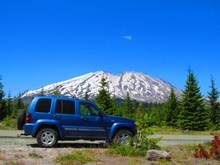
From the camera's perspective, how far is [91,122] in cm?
1792

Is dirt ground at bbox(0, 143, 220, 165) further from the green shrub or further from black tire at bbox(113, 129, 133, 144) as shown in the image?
black tire at bbox(113, 129, 133, 144)

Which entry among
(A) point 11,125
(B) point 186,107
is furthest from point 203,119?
(A) point 11,125

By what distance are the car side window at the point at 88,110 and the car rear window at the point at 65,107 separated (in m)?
0.38

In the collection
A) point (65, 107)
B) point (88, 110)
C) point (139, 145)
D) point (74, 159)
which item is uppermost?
point (65, 107)

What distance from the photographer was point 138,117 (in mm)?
16312

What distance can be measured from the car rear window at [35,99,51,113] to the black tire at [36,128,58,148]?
2.41 feet

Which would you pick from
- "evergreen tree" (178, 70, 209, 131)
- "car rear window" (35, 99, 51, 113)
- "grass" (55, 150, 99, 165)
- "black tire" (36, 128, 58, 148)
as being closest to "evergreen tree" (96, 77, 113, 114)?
"evergreen tree" (178, 70, 209, 131)

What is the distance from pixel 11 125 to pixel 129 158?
67.7 ft

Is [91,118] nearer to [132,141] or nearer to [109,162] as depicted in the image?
[132,141]

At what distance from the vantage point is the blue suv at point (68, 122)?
17.3 meters

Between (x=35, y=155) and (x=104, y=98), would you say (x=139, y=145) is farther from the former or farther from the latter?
(x=104, y=98)

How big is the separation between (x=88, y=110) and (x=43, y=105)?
1785 mm

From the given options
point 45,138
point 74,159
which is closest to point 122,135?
point 45,138

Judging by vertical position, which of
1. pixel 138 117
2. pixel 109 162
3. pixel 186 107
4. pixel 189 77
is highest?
pixel 189 77
